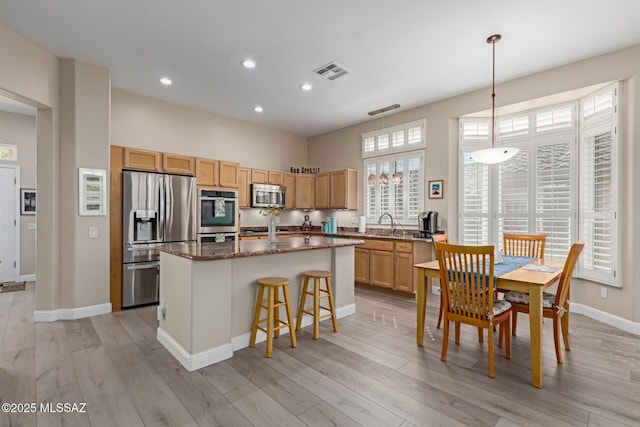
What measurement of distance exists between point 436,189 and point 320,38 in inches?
119

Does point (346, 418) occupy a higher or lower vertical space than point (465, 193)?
lower

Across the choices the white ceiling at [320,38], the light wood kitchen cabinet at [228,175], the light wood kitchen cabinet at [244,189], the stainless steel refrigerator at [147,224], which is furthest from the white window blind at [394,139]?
the stainless steel refrigerator at [147,224]

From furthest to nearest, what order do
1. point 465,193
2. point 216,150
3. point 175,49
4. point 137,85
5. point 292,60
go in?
point 216,150 < point 465,193 < point 137,85 < point 292,60 < point 175,49

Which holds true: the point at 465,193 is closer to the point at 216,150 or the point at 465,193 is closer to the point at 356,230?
the point at 356,230

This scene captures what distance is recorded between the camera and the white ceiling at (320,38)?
2727 mm

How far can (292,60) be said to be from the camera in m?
3.66

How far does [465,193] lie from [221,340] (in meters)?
4.13

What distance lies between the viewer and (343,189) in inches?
243

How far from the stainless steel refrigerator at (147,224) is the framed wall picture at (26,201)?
3.21 meters

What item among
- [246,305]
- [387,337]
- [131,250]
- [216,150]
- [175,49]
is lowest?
[387,337]

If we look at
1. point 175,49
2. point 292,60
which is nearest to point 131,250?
point 175,49

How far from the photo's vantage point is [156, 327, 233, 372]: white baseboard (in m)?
2.53

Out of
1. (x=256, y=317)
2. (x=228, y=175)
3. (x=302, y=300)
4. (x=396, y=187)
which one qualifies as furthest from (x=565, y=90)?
(x=228, y=175)

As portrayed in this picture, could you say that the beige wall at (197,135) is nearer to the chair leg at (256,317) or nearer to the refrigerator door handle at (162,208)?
the refrigerator door handle at (162,208)
